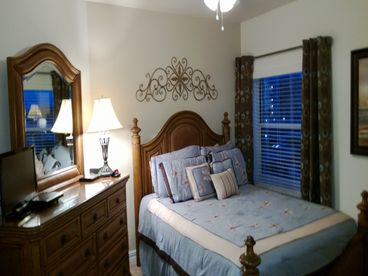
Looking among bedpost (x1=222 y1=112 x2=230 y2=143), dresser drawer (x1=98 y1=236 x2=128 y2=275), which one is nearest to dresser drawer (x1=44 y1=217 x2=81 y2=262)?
dresser drawer (x1=98 y1=236 x2=128 y2=275)

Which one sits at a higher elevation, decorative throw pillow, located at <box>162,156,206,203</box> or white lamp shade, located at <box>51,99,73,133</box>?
white lamp shade, located at <box>51,99,73,133</box>

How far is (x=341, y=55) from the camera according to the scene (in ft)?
9.41

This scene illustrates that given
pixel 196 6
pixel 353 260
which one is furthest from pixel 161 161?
pixel 353 260

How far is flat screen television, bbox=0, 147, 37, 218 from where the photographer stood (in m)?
1.59

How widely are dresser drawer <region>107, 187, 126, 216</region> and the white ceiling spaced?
5.99 feet

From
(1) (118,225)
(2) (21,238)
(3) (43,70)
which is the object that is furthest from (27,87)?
(1) (118,225)

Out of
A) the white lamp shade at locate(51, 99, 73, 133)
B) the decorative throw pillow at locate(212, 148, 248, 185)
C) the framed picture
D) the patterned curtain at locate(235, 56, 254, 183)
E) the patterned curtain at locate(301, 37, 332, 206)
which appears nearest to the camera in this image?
the white lamp shade at locate(51, 99, 73, 133)

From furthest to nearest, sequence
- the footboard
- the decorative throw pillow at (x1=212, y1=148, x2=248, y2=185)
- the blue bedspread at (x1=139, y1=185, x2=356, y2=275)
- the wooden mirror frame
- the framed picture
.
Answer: the decorative throw pillow at (x1=212, y1=148, x2=248, y2=185) → the framed picture → the footboard → the wooden mirror frame → the blue bedspread at (x1=139, y1=185, x2=356, y2=275)

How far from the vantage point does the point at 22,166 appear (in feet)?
5.87

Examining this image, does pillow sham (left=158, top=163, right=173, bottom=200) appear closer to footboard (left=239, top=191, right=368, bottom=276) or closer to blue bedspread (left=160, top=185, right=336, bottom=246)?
blue bedspread (left=160, top=185, right=336, bottom=246)

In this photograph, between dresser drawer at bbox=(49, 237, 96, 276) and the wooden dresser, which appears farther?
dresser drawer at bbox=(49, 237, 96, 276)

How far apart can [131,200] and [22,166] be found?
1.62 metres

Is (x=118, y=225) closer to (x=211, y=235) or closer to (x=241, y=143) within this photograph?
(x=211, y=235)

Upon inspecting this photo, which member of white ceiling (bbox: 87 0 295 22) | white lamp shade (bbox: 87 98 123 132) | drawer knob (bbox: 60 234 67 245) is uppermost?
white ceiling (bbox: 87 0 295 22)
